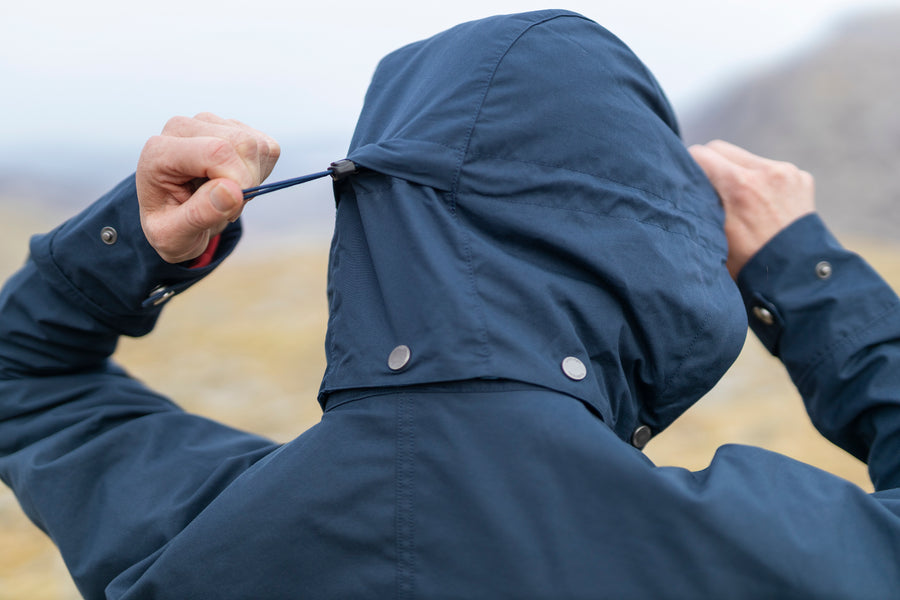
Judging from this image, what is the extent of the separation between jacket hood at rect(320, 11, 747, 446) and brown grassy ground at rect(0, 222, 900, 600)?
1.83 m

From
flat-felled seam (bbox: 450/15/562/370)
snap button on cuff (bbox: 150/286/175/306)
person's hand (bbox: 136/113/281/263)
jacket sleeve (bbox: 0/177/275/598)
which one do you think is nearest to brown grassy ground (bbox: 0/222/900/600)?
jacket sleeve (bbox: 0/177/275/598)

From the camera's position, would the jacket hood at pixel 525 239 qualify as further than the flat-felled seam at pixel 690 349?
No

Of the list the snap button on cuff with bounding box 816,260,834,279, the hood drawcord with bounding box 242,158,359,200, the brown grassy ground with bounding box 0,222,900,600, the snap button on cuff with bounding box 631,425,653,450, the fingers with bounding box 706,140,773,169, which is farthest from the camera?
the brown grassy ground with bounding box 0,222,900,600

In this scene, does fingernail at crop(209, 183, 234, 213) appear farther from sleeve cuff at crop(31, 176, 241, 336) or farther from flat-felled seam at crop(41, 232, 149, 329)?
flat-felled seam at crop(41, 232, 149, 329)

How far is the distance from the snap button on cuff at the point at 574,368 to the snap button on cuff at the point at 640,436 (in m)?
0.20

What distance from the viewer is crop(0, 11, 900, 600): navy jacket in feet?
2.39

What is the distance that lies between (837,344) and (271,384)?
10.7 ft

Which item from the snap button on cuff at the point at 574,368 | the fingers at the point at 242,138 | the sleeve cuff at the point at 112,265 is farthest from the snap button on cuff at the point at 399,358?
the sleeve cuff at the point at 112,265

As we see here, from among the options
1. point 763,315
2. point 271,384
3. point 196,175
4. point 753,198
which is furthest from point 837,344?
point 271,384

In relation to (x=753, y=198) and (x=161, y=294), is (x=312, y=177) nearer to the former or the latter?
(x=161, y=294)

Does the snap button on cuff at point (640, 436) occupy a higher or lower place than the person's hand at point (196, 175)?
lower

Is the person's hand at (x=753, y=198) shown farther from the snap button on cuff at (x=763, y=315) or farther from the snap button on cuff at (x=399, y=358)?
the snap button on cuff at (x=399, y=358)

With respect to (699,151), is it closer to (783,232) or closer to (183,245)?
(783,232)

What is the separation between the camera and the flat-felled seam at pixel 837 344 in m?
1.14
